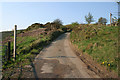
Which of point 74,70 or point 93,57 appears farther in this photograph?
point 93,57

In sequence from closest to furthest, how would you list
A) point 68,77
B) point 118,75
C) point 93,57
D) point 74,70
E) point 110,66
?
1. point 118,75
2. point 68,77
3. point 110,66
4. point 74,70
5. point 93,57

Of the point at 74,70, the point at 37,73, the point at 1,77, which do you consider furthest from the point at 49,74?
the point at 1,77

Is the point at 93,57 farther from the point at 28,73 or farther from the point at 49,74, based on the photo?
the point at 28,73

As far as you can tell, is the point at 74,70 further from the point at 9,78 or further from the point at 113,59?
the point at 9,78

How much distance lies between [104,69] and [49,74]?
11.2ft

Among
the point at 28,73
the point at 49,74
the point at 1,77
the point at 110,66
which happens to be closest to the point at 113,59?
the point at 110,66

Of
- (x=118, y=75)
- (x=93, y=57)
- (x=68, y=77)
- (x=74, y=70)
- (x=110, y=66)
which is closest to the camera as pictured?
(x=118, y=75)

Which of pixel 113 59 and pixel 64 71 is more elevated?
pixel 113 59

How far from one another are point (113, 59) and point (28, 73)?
221 inches

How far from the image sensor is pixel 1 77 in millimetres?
6340

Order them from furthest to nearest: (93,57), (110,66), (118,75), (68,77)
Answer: (93,57)
(110,66)
(68,77)
(118,75)

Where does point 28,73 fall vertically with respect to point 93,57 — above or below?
below

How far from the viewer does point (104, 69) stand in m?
6.82

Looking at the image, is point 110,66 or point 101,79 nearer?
point 101,79
